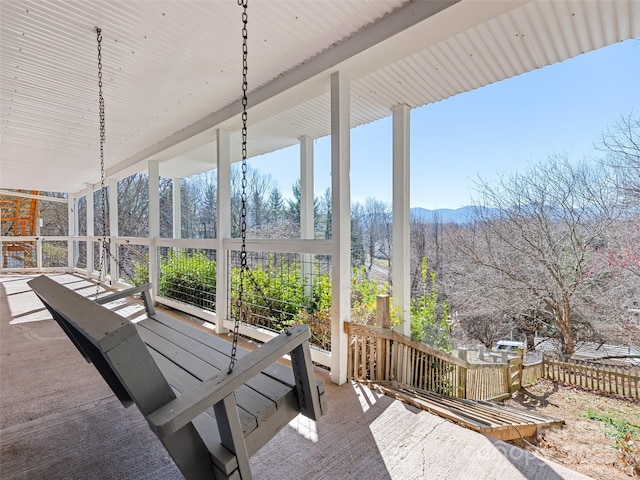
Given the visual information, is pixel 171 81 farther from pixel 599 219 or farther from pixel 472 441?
pixel 599 219

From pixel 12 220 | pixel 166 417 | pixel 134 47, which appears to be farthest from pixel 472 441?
pixel 12 220

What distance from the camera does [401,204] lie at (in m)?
3.20

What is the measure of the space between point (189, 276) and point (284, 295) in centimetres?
192

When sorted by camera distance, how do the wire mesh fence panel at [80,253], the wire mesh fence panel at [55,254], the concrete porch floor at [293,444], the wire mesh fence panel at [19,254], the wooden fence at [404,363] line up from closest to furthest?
the concrete porch floor at [293,444], the wooden fence at [404,363], the wire mesh fence panel at [19,254], the wire mesh fence panel at [80,253], the wire mesh fence panel at [55,254]

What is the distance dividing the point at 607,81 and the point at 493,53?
11.4 ft

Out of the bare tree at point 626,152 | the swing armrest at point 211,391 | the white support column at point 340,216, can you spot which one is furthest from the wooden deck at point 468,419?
the bare tree at point 626,152

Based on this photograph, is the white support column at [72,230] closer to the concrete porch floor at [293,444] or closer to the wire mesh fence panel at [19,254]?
the wire mesh fence panel at [19,254]

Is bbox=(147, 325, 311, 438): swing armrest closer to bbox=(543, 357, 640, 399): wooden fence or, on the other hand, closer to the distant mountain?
bbox=(543, 357, 640, 399): wooden fence

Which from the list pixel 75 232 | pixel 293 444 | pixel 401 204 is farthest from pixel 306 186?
pixel 75 232

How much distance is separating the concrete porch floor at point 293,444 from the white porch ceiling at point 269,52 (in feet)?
7.93

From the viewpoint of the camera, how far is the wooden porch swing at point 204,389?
860 mm

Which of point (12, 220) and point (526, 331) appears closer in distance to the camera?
point (526, 331)

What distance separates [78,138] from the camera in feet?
14.7

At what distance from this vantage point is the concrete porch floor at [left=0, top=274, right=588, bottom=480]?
59.1 inches
